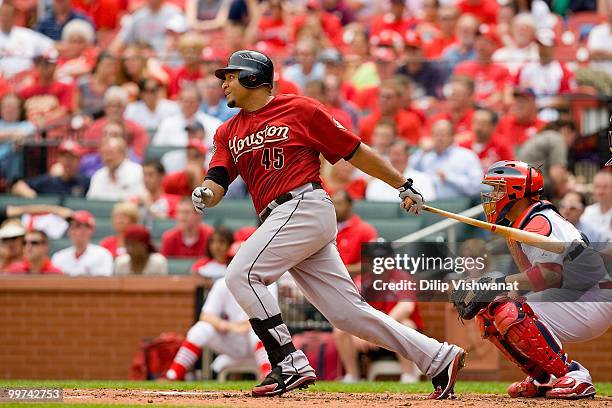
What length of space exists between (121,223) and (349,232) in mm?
2571

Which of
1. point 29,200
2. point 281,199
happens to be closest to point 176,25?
point 29,200

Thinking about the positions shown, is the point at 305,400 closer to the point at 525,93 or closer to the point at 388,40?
the point at 525,93

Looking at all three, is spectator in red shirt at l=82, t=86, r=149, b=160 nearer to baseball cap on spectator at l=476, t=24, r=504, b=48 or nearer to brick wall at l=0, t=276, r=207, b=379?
brick wall at l=0, t=276, r=207, b=379

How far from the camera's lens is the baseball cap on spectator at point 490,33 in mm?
15411

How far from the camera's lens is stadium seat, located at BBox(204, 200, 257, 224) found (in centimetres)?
1358

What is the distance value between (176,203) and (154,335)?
6.79ft

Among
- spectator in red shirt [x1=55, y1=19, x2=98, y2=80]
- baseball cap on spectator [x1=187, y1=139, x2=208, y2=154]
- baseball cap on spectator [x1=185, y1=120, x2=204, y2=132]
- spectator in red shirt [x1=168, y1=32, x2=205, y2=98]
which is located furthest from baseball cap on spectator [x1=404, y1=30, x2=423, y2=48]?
spectator in red shirt [x1=55, y1=19, x2=98, y2=80]

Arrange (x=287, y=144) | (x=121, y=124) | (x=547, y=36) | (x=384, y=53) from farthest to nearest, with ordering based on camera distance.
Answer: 1. (x=384, y=53)
2. (x=547, y=36)
3. (x=121, y=124)
4. (x=287, y=144)

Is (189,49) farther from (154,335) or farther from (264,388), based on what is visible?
(264,388)

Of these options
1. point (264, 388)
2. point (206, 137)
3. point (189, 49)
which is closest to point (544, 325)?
point (264, 388)

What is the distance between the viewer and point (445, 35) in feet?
53.6

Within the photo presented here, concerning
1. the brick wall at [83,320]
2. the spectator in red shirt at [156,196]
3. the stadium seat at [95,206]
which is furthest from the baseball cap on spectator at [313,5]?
the brick wall at [83,320]

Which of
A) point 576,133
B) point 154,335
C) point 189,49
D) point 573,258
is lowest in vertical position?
point 154,335

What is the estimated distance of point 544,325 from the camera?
769 cm
